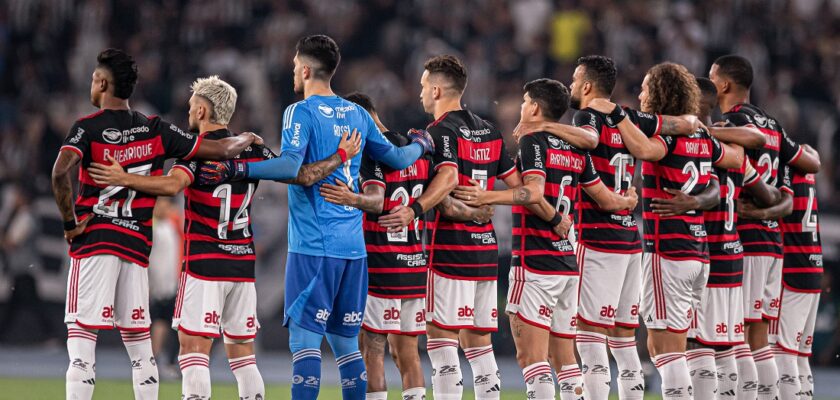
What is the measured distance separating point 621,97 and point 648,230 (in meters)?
8.78

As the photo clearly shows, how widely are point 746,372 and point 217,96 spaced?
17.5 ft

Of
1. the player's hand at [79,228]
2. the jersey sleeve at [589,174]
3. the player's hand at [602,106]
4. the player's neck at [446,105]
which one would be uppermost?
the player's hand at [602,106]

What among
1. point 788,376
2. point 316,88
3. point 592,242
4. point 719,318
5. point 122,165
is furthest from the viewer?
point 788,376

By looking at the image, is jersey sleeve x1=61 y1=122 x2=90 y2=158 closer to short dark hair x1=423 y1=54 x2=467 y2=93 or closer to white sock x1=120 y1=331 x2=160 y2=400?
white sock x1=120 y1=331 x2=160 y2=400

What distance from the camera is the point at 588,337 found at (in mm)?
9289

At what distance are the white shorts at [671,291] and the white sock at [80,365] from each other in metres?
4.62

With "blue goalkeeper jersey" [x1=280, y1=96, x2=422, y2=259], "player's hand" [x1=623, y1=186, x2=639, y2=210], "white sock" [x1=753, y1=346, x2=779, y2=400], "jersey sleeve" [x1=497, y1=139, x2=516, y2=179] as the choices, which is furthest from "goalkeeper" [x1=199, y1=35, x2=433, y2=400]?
"white sock" [x1=753, y1=346, x2=779, y2=400]

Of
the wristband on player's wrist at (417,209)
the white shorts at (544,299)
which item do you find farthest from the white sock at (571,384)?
the wristband on player's wrist at (417,209)

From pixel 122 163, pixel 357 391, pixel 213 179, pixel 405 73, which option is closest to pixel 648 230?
pixel 357 391

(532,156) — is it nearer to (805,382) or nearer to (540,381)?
(540,381)

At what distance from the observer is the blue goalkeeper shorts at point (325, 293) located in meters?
7.71

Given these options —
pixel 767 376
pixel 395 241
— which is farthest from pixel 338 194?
pixel 767 376

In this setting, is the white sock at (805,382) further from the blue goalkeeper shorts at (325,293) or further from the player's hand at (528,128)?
the blue goalkeeper shorts at (325,293)

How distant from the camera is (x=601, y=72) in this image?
9297 mm
